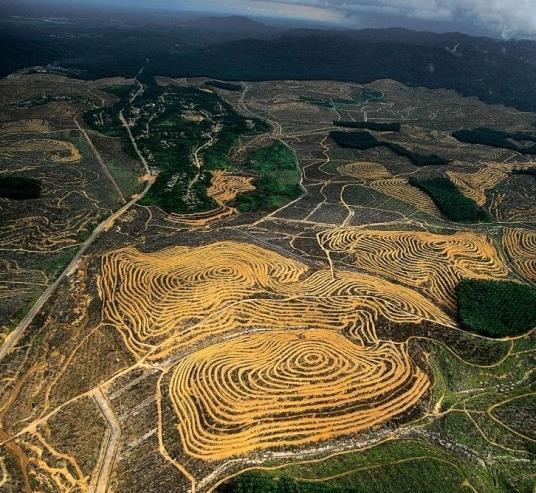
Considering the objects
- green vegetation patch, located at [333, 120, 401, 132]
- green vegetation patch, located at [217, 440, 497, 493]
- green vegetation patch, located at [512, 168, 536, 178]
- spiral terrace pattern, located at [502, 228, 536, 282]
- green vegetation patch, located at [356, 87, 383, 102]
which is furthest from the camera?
green vegetation patch, located at [356, 87, 383, 102]

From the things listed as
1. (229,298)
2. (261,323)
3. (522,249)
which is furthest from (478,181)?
(261,323)

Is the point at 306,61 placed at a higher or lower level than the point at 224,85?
higher

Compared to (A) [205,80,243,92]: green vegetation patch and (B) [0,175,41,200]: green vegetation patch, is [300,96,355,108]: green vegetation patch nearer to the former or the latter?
(A) [205,80,243,92]: green vegetation patch

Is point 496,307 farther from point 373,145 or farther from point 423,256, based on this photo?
point 373,145

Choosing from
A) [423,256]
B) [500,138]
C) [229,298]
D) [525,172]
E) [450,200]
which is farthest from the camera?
[500,138]

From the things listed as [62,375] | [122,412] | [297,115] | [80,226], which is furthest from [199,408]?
[297,115]

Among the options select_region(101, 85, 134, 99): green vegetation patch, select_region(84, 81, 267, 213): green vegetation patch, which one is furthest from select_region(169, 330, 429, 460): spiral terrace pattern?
select_region(101, 85, 134, 99): green vegetation patch
